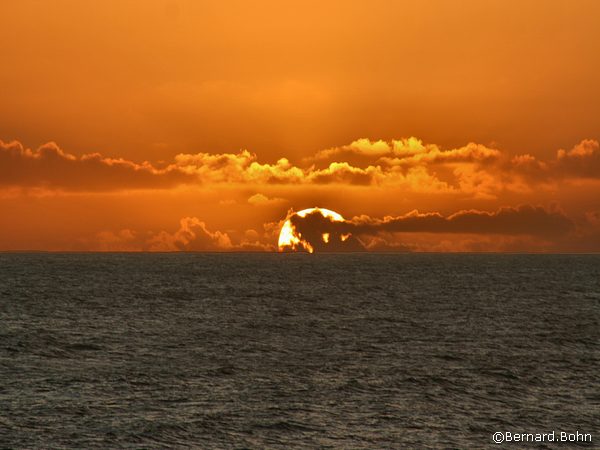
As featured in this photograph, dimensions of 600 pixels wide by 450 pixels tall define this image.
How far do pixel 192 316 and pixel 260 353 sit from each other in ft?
111

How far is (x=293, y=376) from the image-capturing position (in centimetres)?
5381

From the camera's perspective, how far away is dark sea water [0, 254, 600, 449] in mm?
39812

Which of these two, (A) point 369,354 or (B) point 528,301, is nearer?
(A) point 369,354

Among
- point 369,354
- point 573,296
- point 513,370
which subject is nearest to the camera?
point 513,370

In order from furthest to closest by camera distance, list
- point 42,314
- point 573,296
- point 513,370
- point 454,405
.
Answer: point 573,296, point 42,314, point 513,370, point 454,405

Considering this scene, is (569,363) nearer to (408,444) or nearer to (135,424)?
(408,444)

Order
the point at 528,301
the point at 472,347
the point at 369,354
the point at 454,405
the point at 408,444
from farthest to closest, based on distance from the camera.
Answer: the point at 528,301
the point at 472,347
the point at 369,354
the point at 454,405
the point at 408,444

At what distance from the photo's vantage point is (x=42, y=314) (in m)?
95.1

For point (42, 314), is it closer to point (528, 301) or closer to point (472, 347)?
point (472, 347)

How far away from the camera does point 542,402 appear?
4678 cm

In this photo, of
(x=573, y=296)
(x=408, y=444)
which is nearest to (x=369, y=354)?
(x=408, y=444)

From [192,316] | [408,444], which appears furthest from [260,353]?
[192,316]

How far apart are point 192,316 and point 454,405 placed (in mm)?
55548

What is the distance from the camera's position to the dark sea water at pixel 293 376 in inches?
1567
